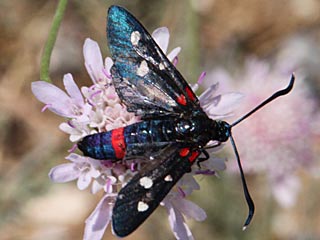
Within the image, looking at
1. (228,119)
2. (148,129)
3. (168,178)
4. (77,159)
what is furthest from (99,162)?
(228,119)

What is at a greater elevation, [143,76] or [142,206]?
[143,76]

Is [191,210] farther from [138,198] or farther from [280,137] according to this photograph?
[280,137]

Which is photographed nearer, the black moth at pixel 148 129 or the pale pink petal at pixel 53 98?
the black moth at pixel 148 129

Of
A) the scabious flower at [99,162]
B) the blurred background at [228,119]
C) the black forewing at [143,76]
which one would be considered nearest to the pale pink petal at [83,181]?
the scabious flower at [99,162]

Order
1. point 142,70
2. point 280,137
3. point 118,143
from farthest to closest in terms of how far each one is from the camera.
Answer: point 280,137 < point 142,70 < point 118,143

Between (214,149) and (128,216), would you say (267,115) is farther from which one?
(128,216)

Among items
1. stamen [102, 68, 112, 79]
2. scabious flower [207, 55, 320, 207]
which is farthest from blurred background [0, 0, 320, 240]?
stamen [102, 68, 112, 79]

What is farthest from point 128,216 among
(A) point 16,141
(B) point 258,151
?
(A) point 16,141

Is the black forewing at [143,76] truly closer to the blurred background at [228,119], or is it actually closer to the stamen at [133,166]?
the stamen at [133,166]
